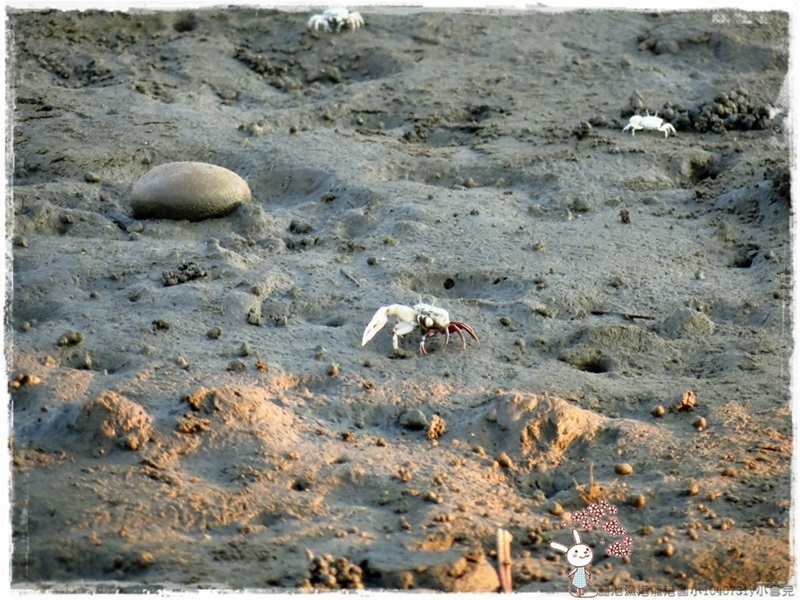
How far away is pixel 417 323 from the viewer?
511cm

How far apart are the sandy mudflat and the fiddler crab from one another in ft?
0.19

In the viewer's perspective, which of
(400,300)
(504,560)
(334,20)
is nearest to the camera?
(504,560)

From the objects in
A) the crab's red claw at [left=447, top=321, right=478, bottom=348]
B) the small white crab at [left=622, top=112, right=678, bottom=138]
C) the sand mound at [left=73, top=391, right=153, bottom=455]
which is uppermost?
the small white crab at [left=622, top=112, right=678, bottom=138]

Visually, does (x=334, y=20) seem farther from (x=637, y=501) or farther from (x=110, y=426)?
(x=637, y=501)

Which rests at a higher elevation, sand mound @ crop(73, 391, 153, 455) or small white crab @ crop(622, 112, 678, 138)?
small white crab @ crop(622, 112, 678, 138)

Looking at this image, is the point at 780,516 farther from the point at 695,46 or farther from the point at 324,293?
the point at 695,46

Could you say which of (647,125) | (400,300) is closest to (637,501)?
(400,300)

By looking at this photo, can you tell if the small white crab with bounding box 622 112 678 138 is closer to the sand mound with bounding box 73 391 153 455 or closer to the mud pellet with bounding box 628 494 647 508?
the mud pellet with bounding box 628 494 647 508

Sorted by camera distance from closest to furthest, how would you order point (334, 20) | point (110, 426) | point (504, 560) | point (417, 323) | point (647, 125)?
point (504, 560) < point (110, 426) < point (417, 323) < point (647, 125) < point (334, 20)

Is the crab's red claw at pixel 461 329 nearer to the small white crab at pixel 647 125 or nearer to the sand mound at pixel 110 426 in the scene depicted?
the sand mound at pixel 110 426

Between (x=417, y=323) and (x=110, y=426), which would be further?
(x=417, y=323)
